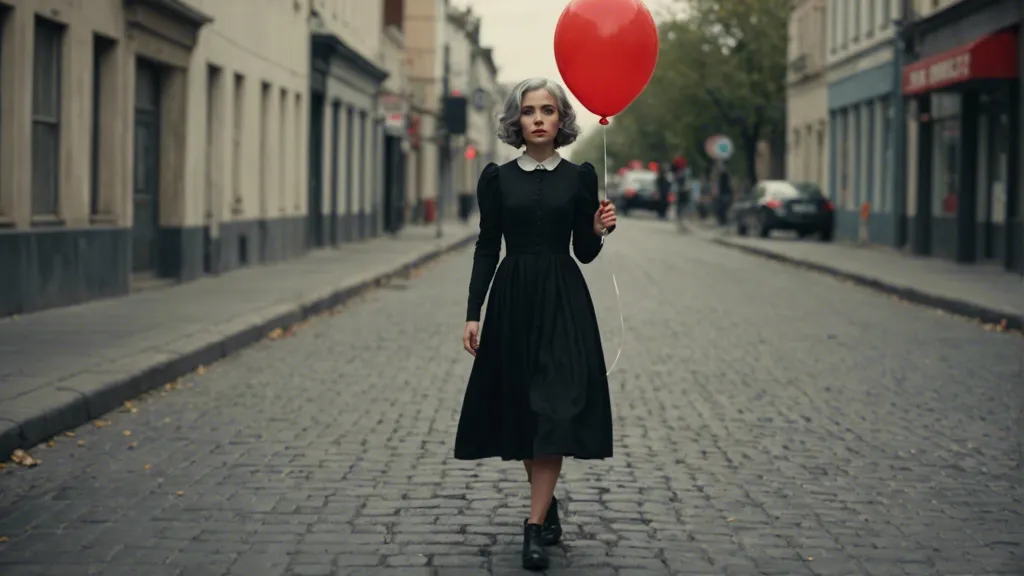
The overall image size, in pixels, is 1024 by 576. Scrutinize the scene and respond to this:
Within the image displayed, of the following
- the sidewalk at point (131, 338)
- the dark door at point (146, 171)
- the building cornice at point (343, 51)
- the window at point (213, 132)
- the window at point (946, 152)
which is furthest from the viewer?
the building cornice at point (343, 51)

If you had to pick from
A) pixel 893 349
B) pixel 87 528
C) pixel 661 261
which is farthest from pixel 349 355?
pixel 661 261

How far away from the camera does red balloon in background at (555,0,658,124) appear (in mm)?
6586

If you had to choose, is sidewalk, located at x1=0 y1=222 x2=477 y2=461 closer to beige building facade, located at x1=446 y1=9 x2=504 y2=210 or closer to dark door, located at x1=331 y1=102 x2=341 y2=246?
dark door, located at x1=331 y1=102 x2=341 y2=246

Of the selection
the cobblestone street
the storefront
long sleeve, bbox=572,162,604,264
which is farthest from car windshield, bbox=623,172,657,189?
long sleeve, bbox=572,162,604,264

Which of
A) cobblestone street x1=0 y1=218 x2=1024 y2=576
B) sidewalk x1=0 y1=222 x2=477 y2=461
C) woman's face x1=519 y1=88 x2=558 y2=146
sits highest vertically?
woman's face x1=519 y1=88 x2=558 y2=146

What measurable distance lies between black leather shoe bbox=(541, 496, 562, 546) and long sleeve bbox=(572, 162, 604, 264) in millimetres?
943

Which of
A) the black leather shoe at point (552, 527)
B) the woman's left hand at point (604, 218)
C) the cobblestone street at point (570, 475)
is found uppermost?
the woman's left hand at point (604, 218)

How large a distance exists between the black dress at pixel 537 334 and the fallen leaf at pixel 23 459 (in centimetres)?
288

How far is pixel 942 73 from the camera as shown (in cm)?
2739

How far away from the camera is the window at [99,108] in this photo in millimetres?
18422

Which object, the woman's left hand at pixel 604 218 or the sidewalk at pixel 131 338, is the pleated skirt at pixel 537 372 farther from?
the sidewalk at pixel 131 338

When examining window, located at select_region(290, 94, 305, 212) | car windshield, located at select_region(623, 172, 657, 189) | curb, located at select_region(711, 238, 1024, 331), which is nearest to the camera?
curb, located at select_region(711, 238, 1024, 331)

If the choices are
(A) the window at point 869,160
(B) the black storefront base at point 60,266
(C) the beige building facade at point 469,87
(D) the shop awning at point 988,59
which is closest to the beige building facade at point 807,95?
(A) the window at point 869,160

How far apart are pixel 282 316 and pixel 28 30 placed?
354 centimetres
